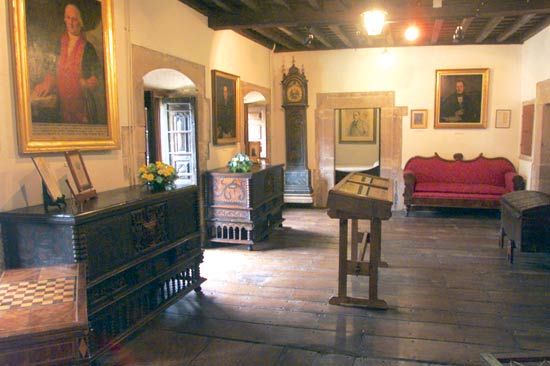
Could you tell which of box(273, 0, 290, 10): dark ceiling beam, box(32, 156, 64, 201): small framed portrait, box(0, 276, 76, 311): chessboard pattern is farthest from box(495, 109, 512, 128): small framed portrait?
box(0, 276, 76, 311): chessboard pattern

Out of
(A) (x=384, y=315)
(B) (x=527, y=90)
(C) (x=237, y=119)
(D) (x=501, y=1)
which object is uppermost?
(D) (x=501, y=1)

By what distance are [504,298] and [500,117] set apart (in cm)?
534

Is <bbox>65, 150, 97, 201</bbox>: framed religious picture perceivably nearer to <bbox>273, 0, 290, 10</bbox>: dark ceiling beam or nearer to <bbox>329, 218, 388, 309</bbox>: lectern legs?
<bbox>329, 218, 388, 309</bbox>: lectern legs

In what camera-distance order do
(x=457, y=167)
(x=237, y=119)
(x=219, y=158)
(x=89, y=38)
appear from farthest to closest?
(x=457, y=167) → (x=237, y=119) → (x=219, y=158) → (x=89, y=38)

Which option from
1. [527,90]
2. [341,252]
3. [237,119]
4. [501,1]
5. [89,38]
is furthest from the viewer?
[527,90]

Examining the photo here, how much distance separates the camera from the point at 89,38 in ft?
12.4

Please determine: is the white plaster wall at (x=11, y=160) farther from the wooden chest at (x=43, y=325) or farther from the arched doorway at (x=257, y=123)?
the arched doorway at (x=257, y=123)

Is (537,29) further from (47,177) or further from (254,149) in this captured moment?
(47,177)

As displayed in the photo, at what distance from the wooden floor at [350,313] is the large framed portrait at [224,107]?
167cm

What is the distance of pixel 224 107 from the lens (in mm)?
6621

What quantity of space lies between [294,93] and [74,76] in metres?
5.85

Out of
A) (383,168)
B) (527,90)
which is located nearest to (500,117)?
(527,90)

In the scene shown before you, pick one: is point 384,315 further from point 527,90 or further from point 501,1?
point 527,90

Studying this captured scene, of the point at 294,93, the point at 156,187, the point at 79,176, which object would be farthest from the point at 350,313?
the point at 294,93
